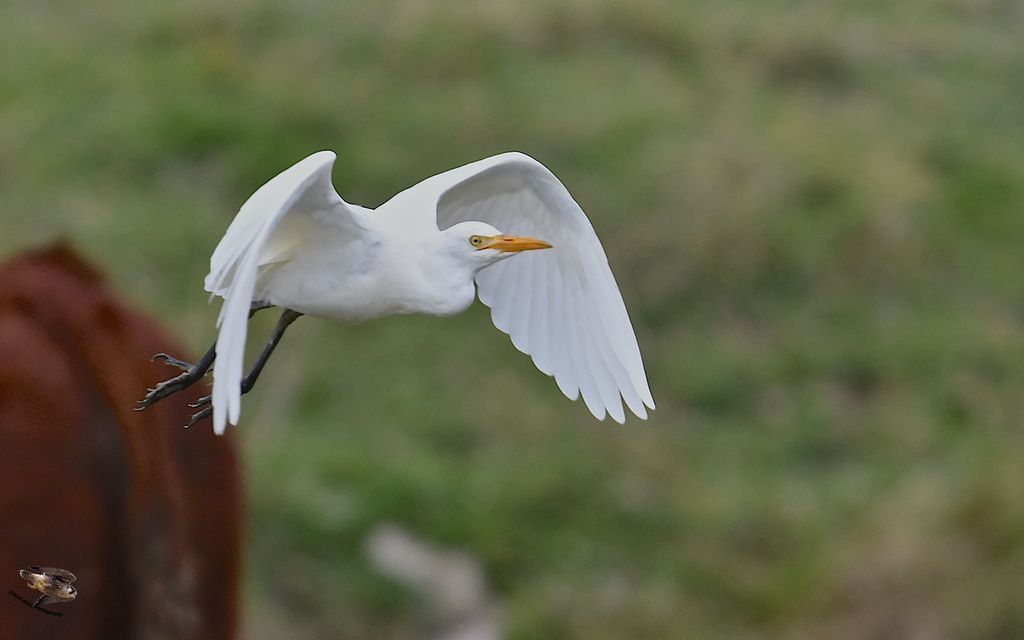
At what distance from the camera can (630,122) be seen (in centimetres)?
505

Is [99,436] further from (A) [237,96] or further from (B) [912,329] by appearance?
(B) [912,329]

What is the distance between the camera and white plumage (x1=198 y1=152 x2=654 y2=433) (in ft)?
3.33

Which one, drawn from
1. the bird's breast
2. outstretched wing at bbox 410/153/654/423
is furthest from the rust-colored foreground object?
the bird's breast

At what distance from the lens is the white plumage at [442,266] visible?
101cm

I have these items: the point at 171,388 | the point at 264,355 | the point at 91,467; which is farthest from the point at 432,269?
the point at 91,467

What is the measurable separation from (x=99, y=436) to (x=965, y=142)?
3.98 metres

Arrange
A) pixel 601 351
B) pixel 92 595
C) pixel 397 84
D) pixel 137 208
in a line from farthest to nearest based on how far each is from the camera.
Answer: pixel 397 84 → pixel 137 208 → pixel 92 595 → pixel 601 351

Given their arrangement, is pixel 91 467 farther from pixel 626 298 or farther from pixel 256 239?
pixel 626 298

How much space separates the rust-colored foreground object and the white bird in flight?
0.99 metres

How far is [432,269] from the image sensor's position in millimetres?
1066

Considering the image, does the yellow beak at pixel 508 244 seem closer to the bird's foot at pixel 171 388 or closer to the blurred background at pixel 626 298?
the bird's foot at pixel 171 388

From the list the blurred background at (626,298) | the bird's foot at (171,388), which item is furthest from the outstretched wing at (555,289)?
the blurred background at (626,298)

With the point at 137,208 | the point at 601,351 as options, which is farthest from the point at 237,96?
the point at 601,351

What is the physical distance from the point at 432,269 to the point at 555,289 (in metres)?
0.33
